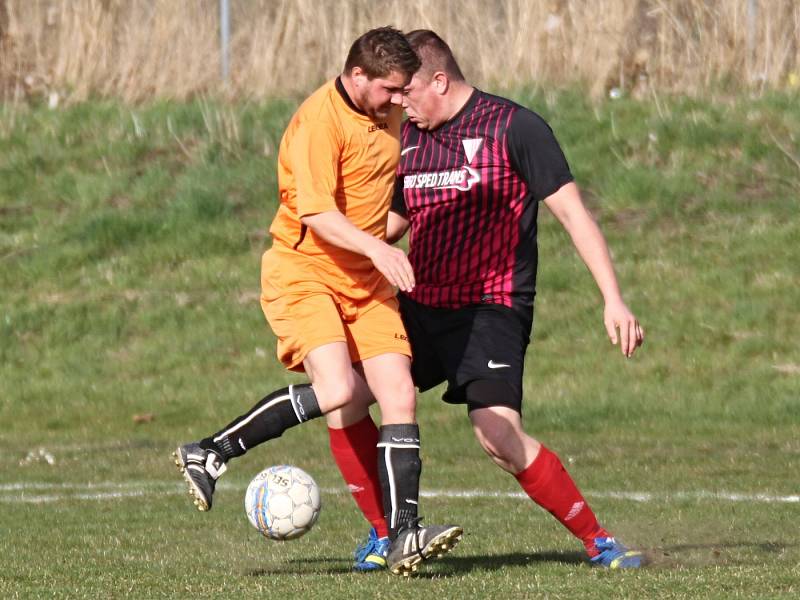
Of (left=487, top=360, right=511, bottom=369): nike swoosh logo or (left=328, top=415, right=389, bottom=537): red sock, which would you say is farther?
(left=328, top=415, right=389, bottom=537): red sock

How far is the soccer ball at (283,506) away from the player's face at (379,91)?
60.1 inches

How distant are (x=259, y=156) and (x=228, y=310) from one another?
2.62 metres

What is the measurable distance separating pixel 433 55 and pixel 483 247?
809 mm

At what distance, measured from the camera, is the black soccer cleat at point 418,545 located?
599 cm

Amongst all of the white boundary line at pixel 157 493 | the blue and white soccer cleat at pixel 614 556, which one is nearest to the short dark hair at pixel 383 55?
the blue and white soccer cleat at pixel 614 556

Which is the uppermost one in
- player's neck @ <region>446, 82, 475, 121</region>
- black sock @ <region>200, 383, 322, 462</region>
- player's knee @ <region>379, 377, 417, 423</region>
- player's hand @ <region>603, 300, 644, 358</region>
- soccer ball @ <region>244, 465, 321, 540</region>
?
player's neck @ <region>446, 82, 475, 121</region>

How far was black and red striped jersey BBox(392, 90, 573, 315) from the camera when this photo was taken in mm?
6727

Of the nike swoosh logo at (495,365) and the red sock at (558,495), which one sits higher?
the nike swoosh logo at (495,365)

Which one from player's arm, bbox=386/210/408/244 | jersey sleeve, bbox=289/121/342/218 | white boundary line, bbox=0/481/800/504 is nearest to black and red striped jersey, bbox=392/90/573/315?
player's arm, bbox=386/210/408/244

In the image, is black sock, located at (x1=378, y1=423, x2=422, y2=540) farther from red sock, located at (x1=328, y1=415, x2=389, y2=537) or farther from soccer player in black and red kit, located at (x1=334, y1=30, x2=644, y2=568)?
red sock, located at (x1=328, y1=415, x2=389, y2=537)

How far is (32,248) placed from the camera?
16203mm

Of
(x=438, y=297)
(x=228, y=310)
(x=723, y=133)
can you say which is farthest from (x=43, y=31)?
(x=438, y=297)

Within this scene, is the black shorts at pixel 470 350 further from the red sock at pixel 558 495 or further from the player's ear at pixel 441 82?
the player's ear at pixel 441 82

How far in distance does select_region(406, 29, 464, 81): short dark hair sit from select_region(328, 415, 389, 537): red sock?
148 centimetres
